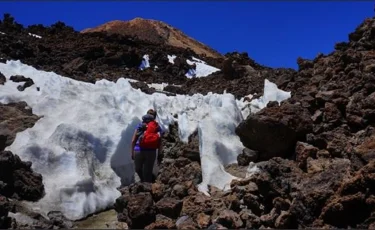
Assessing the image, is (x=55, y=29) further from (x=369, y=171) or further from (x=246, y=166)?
(x=369, y=171)

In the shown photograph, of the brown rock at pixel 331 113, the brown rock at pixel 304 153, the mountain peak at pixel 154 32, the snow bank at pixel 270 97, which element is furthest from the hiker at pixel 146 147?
the mountain peak at pixel 154 32

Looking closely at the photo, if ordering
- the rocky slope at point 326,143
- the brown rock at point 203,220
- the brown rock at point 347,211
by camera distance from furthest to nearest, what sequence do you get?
1. the brown rock at point 203,220
2. the rocky slope at point 326,143
3. the brown rock at point 347,211

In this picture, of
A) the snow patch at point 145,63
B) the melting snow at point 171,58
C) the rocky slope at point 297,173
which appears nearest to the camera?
the rocky slope at point 297,173

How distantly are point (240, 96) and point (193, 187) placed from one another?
6.21 m

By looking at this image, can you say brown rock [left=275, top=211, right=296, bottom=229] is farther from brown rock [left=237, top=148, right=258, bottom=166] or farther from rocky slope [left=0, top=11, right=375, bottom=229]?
brown rock [left=237, top=148, right=258, bottom=166]

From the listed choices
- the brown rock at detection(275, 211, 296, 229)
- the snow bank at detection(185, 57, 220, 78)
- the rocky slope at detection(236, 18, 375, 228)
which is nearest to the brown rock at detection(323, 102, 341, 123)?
the rocky slope at detection(236, 18, 375, 228)

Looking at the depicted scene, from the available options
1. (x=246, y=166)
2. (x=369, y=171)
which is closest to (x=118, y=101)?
(x=246, y=166)

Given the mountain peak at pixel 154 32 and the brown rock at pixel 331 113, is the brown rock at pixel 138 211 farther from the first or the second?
the mountain peak at pixel 154 32

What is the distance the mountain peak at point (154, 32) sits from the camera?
1893 inches

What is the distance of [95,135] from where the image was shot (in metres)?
8.80

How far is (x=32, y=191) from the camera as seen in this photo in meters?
7.25

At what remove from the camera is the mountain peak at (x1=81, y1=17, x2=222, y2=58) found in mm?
48094

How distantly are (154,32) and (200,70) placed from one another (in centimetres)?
2602

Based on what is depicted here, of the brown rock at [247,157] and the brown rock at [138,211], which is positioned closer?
the brown rock at [138,211]
